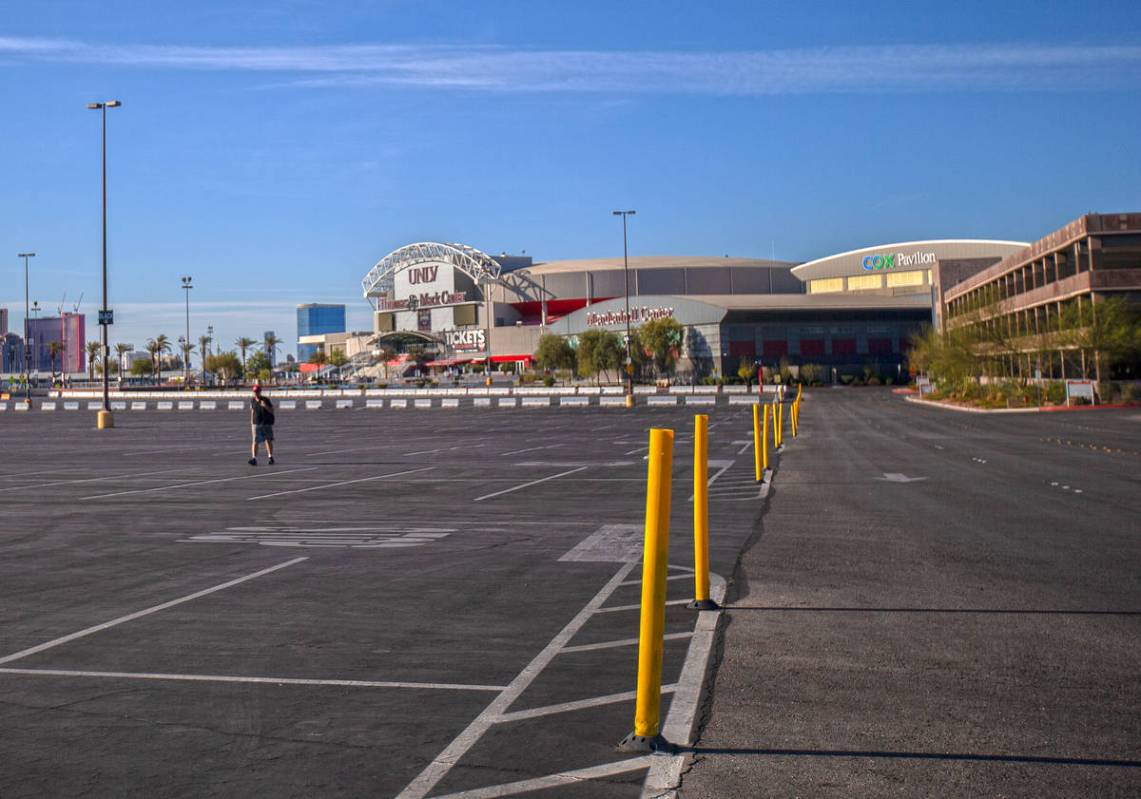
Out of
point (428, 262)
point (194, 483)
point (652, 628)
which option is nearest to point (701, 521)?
point (652, 628)

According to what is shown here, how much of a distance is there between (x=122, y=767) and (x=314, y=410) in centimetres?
6557

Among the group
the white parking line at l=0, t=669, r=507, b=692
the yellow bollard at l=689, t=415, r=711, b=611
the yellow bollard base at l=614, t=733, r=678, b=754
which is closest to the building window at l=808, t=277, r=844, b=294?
the yellow bollard at l=689, t=415, r=711, b=611

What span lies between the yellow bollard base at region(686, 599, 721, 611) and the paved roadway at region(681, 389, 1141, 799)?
0.78 ft

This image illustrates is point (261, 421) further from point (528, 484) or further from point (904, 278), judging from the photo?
point (904, 278)

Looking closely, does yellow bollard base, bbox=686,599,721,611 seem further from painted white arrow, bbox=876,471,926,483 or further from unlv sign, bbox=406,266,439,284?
unlv sign, bbox=406,266,439,284

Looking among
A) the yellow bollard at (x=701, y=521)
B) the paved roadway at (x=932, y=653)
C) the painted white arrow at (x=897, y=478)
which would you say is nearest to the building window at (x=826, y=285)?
the painted white arrow at (x=897, y=478)

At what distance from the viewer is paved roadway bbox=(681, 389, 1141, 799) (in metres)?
4.90

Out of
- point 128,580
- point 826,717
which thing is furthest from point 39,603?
point 826,717

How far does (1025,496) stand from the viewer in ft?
54.3

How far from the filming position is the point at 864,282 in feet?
490

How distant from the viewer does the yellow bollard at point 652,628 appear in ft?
16.6

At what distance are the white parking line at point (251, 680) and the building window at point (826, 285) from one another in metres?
150

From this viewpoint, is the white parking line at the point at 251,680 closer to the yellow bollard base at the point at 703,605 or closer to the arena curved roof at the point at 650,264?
the yellow bollard base at the point at 703,605

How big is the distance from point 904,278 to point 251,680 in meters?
149
